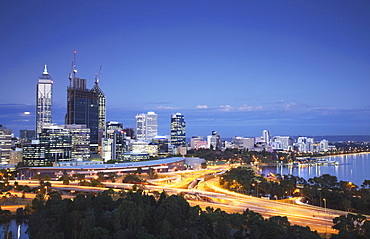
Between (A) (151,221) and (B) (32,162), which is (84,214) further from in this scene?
(B) (32,162)

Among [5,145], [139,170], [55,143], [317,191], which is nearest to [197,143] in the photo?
[55,143]

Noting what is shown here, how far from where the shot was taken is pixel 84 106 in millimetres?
66250

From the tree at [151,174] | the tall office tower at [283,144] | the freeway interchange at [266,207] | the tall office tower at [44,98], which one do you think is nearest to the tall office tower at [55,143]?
the tree at [151,174]

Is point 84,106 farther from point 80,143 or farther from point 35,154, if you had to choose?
point 35,154

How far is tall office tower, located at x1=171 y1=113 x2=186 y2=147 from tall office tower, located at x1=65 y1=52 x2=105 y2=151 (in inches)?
738

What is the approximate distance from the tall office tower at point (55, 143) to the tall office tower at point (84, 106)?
889 inches

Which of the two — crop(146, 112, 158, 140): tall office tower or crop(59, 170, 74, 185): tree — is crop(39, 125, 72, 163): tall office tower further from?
crop(146, 112, 158, 140): tall office tower

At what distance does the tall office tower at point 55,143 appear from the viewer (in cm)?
3794

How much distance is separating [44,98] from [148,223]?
66.0m

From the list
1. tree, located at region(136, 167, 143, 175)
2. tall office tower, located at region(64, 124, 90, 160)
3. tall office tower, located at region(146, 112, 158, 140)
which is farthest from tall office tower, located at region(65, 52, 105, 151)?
tree, located at region(136, 167, 143, 175)

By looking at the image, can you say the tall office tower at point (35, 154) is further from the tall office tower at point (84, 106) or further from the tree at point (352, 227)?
the tree at point (352, 227)

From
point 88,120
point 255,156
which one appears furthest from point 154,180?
point 88,120

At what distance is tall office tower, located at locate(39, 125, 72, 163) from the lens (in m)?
37.9

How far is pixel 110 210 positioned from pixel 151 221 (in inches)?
82.4
